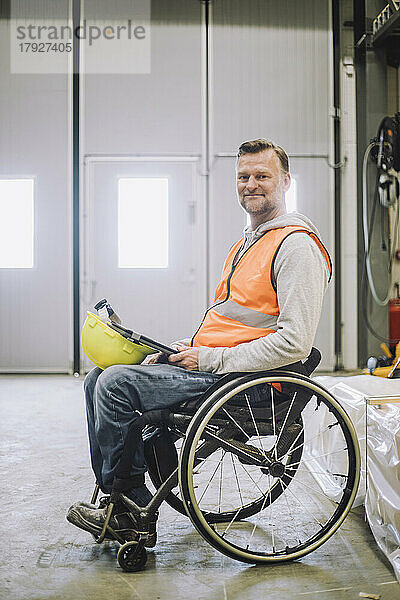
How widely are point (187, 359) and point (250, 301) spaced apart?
0.25 meters

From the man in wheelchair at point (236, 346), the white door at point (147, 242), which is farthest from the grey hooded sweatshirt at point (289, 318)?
the white door at point (147, 242)

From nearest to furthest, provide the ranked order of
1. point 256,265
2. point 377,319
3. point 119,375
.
Answer: point 119,375 < point 256,265 < point 377,319

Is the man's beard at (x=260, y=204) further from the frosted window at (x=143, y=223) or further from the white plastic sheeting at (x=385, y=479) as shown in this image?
the frosted window at (x=143, y=223)

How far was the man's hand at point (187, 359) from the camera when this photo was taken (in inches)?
79.4

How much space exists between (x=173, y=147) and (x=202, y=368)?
14.5ft

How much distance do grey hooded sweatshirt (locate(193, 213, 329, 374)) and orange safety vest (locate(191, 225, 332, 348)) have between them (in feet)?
0.12

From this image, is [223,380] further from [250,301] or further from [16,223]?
[16,223]

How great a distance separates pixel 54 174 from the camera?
6.14 meters

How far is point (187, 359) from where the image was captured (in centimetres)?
202

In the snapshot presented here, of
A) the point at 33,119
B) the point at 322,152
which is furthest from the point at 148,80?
the point at 322,152

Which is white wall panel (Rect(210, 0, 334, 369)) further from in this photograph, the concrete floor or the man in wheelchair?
the man in wheelchair

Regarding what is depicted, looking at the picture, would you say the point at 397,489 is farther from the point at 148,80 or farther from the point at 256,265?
the point at 148,80

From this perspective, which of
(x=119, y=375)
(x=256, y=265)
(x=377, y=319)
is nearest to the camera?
(x=119, y=375)

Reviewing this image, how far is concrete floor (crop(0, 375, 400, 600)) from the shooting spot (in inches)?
72.6
